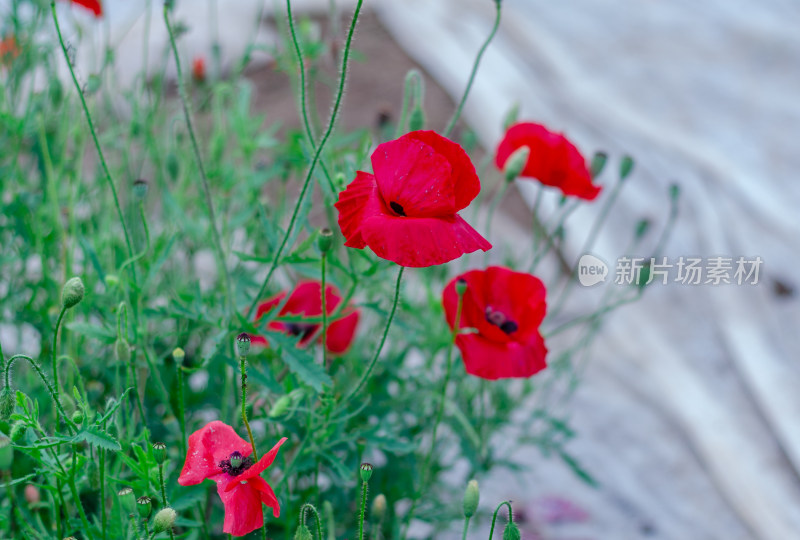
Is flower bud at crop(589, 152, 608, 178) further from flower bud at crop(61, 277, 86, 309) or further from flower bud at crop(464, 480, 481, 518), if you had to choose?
flower bud at crop(61, 277, 86, 309)

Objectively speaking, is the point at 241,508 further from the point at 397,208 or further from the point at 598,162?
the point at 598,162

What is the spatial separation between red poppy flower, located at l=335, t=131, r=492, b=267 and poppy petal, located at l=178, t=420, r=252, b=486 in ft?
0.67

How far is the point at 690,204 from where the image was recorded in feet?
7.01

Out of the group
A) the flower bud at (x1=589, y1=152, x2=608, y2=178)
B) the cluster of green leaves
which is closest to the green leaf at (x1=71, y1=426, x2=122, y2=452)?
the cluster of green leaves

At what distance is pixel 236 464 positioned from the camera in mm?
652

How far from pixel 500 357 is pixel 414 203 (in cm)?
24

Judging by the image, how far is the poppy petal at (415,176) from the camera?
645 mm

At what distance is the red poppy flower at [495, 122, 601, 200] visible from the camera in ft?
3.31

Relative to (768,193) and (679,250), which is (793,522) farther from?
(768,193)

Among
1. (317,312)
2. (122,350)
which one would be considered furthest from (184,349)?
(122,350)

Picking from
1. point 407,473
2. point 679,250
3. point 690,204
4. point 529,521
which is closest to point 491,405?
point 407,473

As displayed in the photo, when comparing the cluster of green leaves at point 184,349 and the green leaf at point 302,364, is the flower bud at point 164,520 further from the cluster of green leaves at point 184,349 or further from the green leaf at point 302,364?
the green leaf at point 302,364

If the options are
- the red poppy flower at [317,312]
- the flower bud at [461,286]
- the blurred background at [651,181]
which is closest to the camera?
the flower bud at [461,286]

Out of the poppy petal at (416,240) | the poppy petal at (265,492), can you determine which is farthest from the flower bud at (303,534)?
the poppy petal at (416,240)
